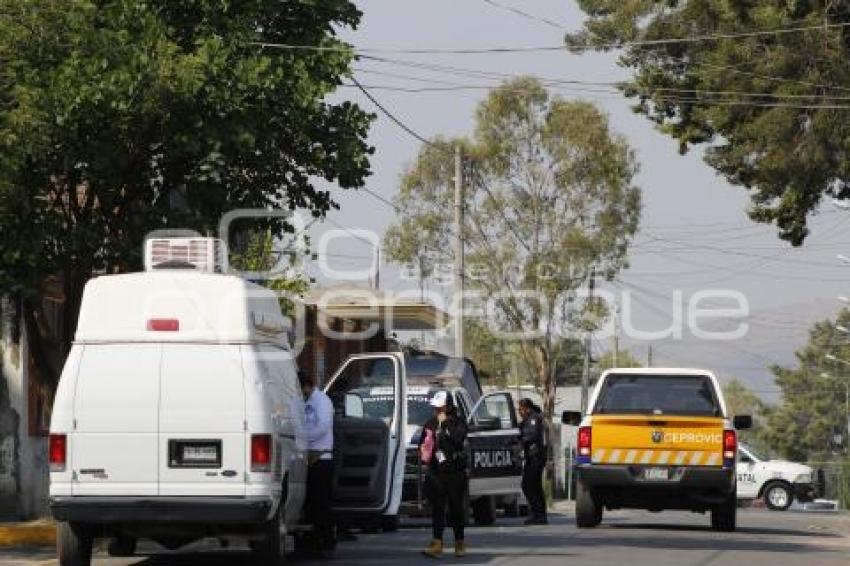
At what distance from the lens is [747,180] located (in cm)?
3391

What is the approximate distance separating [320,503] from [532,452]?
9.68 meters

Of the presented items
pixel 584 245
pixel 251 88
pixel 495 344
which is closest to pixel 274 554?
pixel 251 88

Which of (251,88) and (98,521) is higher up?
(251,88)

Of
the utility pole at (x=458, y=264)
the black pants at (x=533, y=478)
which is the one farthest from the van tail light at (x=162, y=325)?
the utility pole at (x=458, y=264)

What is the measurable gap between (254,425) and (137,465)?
103 centimetres

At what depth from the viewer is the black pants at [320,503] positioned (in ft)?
61.9

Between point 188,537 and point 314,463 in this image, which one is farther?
point 314,463

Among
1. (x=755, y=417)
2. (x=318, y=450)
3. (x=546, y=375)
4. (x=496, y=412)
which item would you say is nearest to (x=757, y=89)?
(x=496, y=412)

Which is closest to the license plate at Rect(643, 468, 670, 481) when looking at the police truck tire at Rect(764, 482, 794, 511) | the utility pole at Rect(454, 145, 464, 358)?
the utility pole at Rect(454, 145, 464, 358)

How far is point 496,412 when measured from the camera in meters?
28.3

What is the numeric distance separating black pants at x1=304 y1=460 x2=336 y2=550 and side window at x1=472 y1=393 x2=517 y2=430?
712 cm

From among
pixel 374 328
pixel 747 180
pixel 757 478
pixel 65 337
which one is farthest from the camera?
pixel 374 328

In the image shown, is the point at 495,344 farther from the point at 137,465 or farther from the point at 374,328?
the point at 137,465

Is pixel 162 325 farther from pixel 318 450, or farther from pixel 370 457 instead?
pixel 370 457
